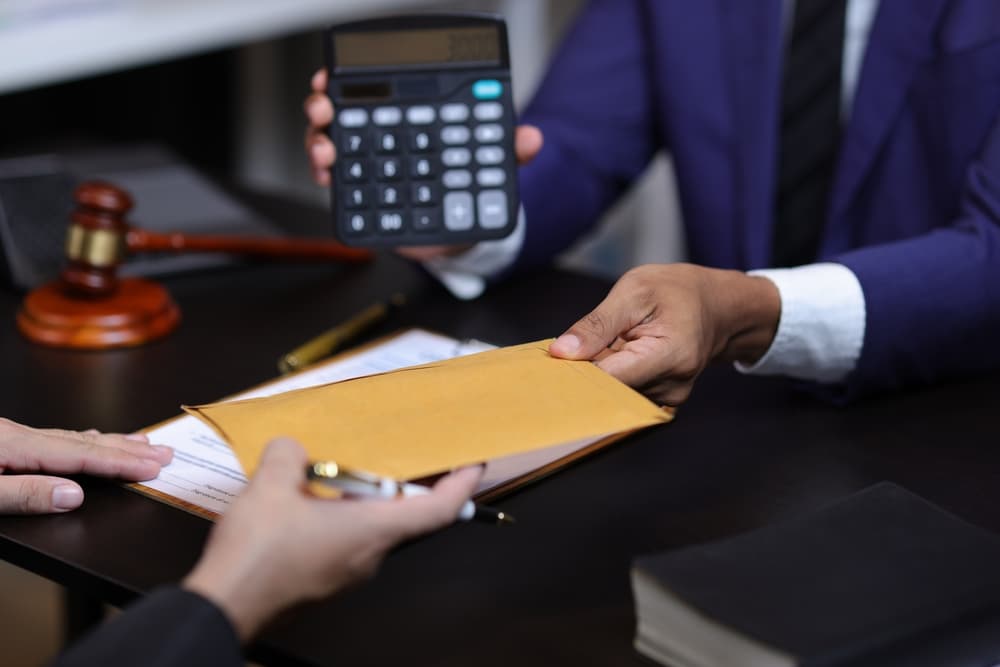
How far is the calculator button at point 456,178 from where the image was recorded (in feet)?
2.79

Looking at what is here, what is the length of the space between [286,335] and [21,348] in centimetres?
19

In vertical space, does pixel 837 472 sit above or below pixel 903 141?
below

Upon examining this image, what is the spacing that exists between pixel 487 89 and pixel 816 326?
11.4 inches

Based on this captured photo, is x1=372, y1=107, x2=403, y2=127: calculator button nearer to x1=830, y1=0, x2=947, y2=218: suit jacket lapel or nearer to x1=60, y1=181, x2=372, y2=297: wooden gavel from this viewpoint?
x1=60, y1=181, x2=372, y2=297: wooden gavel

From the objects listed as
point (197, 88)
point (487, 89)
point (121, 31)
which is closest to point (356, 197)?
point (487, 89)

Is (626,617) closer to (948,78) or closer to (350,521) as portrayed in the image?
(350,521)

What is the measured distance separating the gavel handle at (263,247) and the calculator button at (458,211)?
157 mm

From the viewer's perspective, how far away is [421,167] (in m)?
0.85

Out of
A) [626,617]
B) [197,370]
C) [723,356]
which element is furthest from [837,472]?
[197,370]

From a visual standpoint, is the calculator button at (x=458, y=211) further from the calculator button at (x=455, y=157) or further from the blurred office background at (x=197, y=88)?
the blurred office background at (x=197, y=88)

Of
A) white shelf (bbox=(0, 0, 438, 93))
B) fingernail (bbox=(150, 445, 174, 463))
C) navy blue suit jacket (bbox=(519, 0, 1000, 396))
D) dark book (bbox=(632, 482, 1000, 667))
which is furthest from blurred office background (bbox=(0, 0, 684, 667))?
dark book (bbox=(632, 482, 1000, 667))

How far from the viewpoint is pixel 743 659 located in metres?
0.47

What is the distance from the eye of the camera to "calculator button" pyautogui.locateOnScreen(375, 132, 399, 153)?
0.84 metres

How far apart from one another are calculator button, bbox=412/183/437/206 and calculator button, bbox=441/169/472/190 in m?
0.01
